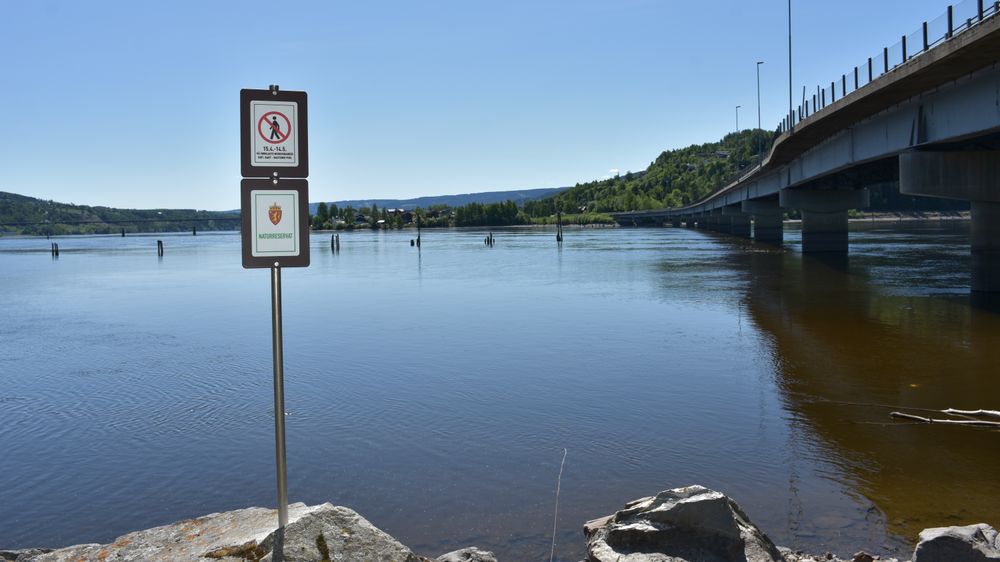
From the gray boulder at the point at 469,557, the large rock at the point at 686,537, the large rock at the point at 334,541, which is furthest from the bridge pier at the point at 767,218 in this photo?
the large rock at the point at 334,541

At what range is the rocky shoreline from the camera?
643 cm

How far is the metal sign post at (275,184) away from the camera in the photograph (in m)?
6.61

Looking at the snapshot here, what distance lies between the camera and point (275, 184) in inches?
264

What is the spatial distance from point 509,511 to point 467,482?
126 cm

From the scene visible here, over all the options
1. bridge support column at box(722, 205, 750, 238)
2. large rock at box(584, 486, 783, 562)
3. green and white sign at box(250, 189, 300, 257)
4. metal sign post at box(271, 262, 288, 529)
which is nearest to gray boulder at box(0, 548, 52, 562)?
metal sign post at box(271, 262, 288, 529)

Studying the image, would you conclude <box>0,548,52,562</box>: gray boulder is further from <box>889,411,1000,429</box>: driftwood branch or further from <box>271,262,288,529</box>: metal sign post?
<box>889,411,1000,429</box>: driftwood branch

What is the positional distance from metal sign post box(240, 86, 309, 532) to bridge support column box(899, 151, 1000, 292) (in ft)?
98.9

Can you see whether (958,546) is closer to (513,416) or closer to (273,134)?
(273,134)

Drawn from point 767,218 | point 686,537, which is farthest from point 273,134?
point 767,218

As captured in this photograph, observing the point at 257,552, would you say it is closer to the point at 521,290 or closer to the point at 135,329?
the point at 135,329

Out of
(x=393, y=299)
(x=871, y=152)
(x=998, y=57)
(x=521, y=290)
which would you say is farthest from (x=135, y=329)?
(x=871, y=152)

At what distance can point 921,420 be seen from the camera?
13.1 meters

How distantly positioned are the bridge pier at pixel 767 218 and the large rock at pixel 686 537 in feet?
282

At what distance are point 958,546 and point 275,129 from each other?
21.3 ft
